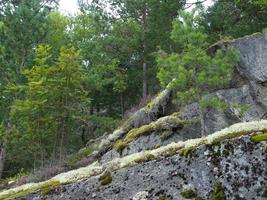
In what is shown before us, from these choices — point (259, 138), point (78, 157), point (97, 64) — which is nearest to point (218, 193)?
point (259, 138)

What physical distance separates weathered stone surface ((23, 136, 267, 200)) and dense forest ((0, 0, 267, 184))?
592cm

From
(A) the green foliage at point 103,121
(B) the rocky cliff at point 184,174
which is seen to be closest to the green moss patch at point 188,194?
(B) the rocky cliff at point 184,174

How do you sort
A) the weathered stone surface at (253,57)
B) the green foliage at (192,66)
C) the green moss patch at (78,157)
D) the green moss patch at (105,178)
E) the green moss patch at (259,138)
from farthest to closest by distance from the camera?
the green moss patch at (78,157) → the weathered stone surface at (253,57) → the green foliage at (192,66) → the green moss patch at (105,178) → the green moss patch at (259,138)

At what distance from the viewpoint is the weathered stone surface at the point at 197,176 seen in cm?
624

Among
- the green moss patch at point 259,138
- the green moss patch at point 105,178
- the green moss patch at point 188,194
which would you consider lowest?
the green moss patch at point 188,194

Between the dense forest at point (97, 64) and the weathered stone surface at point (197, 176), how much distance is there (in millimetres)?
5916

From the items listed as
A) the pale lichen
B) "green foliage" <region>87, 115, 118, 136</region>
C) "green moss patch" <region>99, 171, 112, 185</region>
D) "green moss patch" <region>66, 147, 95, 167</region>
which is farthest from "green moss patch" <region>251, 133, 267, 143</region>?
"green foliage" <region>87, 115, 118, 136</region>

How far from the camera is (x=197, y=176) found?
6742mm

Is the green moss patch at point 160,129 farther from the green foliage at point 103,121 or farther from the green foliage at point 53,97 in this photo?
the green foliage at point 103,121

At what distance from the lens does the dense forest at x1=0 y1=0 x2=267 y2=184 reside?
525 inches

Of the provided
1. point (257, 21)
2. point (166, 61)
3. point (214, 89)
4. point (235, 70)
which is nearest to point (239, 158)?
point (166, 61)

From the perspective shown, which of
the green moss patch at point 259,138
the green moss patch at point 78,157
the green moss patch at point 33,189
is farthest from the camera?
the green moss patch at point 78,157

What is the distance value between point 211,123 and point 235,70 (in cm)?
312

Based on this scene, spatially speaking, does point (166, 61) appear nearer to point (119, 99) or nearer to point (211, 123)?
point (211, 123)
